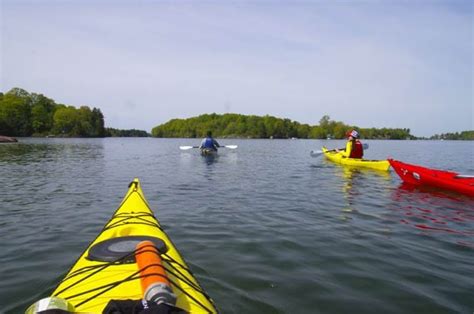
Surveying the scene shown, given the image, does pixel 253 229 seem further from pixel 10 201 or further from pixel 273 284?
pixel 10 201

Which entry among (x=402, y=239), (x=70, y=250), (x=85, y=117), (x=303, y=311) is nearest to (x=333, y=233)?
(x=402, y=239)

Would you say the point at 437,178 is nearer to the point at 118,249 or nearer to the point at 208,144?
the point at 118,249

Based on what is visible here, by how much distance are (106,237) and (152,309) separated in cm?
250

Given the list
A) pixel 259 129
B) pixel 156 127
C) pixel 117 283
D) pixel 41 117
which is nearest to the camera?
pixel 117 283

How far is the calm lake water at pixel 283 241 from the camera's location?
452 centimetres

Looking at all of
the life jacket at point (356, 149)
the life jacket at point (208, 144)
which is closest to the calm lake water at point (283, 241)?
the life jacket at point (356, 149)

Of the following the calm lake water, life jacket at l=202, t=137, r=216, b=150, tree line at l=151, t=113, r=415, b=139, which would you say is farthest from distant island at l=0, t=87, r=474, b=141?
the calm lake water

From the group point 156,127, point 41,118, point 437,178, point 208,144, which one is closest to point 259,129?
point 156,127

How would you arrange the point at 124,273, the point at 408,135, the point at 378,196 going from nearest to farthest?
1. the point at 124,273
2. the point at 378,196
3. the point at 408,135

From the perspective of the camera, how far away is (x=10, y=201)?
33.1 feet

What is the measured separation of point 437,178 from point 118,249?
1225cm

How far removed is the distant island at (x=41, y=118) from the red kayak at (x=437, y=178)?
97.2 meters

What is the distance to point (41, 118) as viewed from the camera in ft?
319

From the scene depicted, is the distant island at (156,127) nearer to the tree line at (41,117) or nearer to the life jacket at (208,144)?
the tree line at (41,117)
